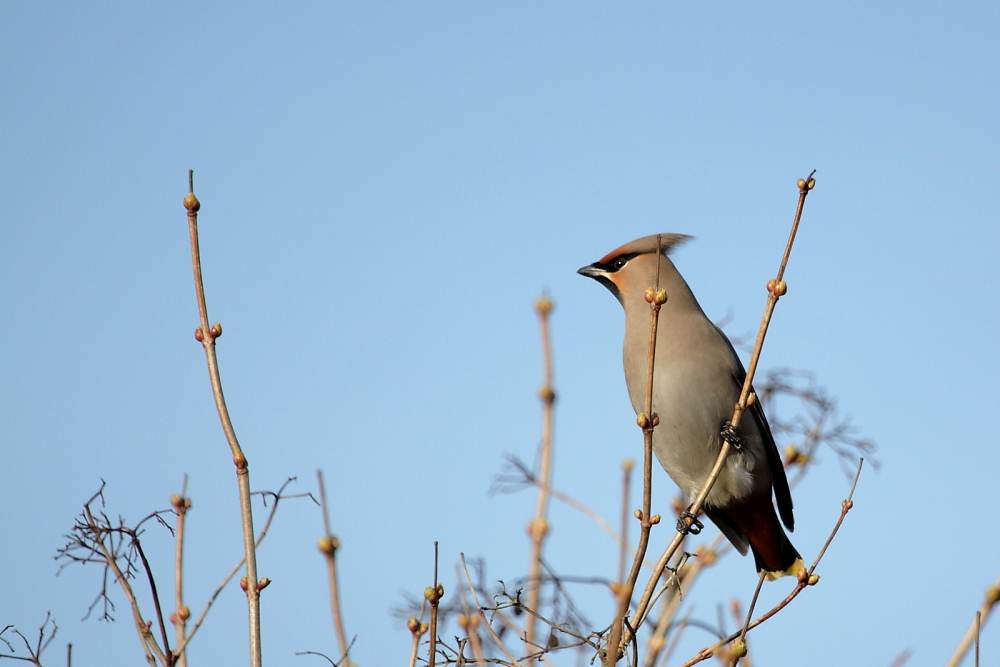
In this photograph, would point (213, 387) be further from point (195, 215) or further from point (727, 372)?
point (727, 372)

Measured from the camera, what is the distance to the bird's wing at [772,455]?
13.1ft

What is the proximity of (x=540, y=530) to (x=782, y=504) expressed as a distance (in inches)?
111

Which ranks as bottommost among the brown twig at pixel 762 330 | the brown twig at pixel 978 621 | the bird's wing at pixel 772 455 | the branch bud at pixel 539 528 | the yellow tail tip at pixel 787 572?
the brown twig at pixel 978 621

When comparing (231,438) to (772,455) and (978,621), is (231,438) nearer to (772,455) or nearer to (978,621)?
(978,621)

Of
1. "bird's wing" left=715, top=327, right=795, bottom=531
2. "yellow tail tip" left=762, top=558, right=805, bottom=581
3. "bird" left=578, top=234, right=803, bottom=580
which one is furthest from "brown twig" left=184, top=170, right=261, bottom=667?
"yellow tail tip" left=762, top=558, right=805, bottom=581

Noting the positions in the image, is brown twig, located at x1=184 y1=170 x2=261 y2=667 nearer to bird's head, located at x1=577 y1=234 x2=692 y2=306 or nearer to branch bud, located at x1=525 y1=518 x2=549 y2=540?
branch bud, located at x1=525 y1=518 x2=549 y2=540

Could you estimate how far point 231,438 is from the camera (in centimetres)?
166

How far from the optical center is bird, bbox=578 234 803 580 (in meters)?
3.78

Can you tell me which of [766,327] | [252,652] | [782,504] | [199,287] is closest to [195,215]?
[199,287]

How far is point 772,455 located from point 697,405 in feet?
1.86

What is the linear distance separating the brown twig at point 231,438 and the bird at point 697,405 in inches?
83.7

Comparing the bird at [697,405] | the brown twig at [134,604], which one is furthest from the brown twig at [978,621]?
the bird at [697,405]

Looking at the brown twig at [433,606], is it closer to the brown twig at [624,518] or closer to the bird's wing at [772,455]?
the brown twig at [624,518]

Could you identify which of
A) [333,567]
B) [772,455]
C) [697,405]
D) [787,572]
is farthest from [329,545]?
[787,572]
